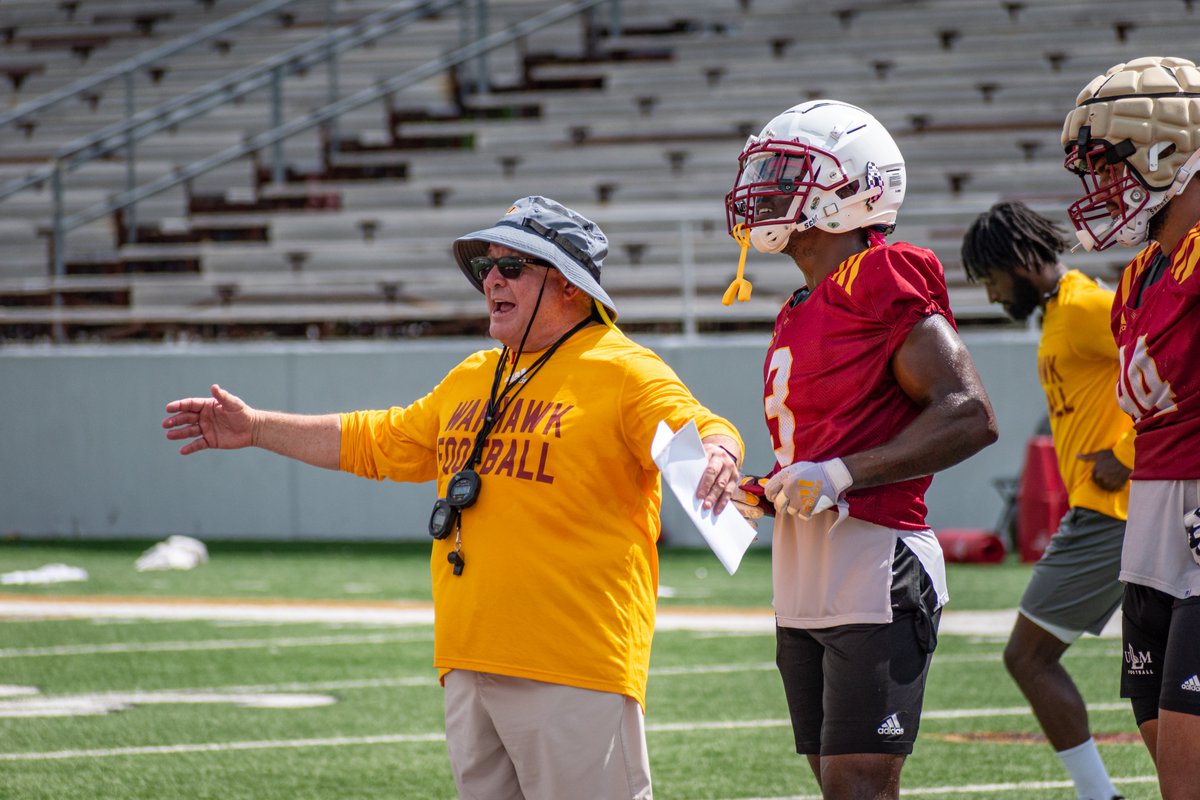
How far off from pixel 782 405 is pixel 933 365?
41 centimetres

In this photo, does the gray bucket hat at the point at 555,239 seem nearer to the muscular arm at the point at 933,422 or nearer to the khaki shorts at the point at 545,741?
the muscular arm at the point at 933,422

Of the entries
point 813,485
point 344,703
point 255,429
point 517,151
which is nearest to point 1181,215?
point 813,485

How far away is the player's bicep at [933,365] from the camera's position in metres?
3.29

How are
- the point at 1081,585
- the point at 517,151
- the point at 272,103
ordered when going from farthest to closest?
the point at 272,103 < the point at 517,151 < the point at 1081,585

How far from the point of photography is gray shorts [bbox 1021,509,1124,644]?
218 inches

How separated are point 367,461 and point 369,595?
7.07 m

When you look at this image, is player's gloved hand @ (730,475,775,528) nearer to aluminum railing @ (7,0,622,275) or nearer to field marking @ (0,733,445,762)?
field marking @ (0,733,445,762)

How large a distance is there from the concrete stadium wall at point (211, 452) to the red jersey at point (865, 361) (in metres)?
10.6

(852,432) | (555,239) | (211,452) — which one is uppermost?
(555,239)

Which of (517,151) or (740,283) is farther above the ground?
(517,151)

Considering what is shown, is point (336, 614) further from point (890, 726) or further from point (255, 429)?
point (890, 726)

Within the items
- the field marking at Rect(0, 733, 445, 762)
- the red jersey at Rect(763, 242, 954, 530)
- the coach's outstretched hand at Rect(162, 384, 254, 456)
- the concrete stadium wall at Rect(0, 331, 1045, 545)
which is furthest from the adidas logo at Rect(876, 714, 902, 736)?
the concrete stadium wall at Rect(0, 331, 1045, 545)

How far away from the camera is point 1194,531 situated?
3.41 m

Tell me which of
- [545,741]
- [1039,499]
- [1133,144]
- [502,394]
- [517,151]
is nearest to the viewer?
[545,741]
